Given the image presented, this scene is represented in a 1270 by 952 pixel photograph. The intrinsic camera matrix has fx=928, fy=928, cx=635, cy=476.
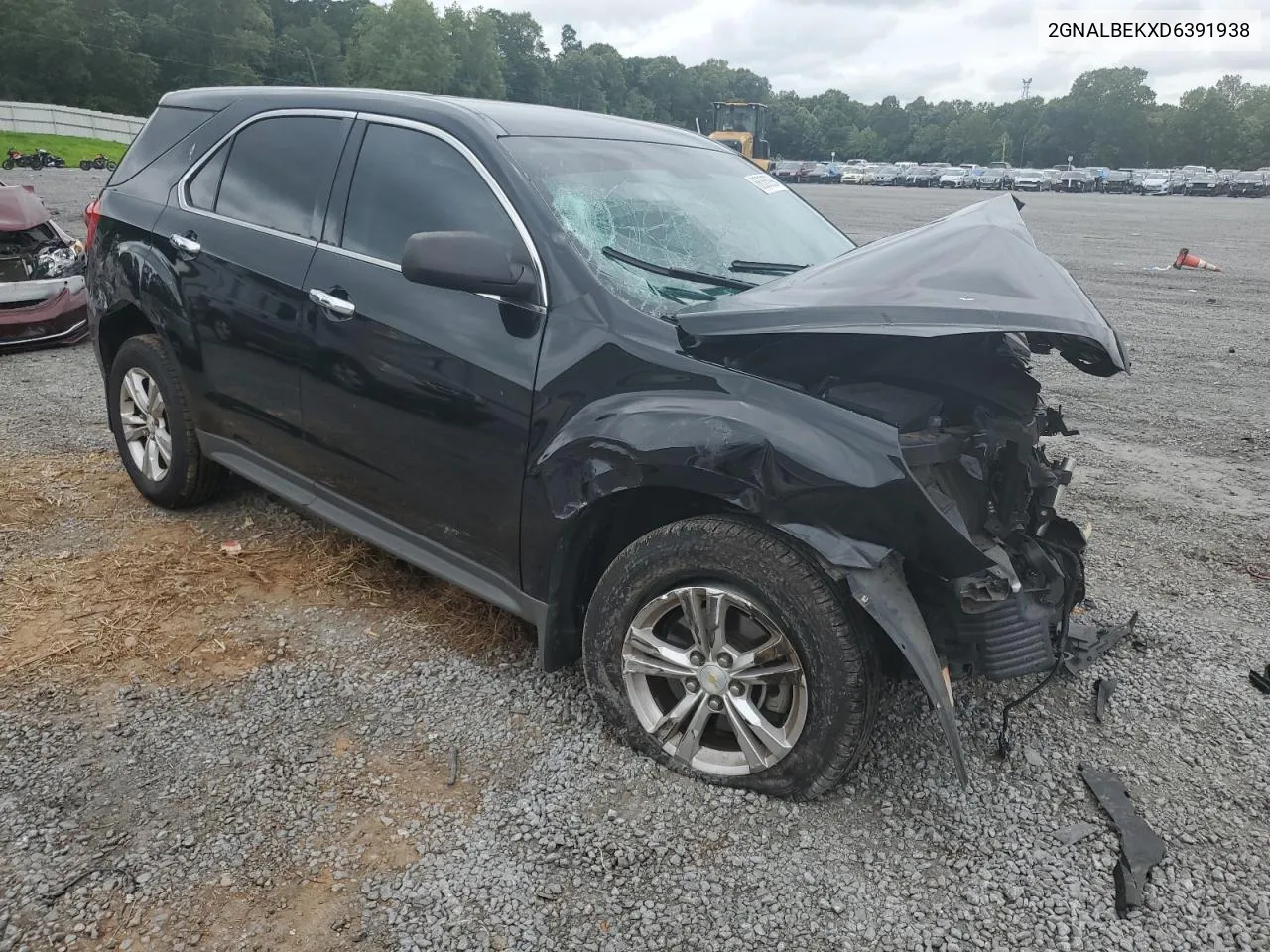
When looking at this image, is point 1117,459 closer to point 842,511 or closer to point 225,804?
point 842,511

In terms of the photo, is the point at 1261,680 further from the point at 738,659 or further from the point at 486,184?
the point at 486,184

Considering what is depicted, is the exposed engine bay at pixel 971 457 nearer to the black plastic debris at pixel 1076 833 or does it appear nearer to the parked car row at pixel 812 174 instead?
the black plastic debris at pixel 1076 833

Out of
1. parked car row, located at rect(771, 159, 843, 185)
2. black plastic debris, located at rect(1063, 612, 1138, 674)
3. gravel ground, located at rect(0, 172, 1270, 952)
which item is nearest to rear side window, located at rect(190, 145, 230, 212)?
gravel ground, located at rect(0, 172, 1270, 952)

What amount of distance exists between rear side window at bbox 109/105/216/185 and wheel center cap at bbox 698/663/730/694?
340 centimetres

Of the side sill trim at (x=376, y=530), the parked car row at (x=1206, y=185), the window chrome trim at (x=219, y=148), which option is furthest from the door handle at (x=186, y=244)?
the parked car row at (x=1206, y=185)

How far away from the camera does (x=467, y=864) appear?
2.45 m

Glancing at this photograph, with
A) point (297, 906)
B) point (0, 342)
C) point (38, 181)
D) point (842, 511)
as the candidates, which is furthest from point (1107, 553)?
point (38, 181)

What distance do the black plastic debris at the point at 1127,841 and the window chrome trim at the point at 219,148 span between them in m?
3.22

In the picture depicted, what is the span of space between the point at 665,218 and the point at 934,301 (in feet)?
3.91

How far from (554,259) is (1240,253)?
19538mm

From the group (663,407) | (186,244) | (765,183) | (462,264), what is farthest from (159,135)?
(663,407)

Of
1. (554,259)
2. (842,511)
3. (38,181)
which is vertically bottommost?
→ (38,181)

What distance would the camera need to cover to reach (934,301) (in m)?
2.42

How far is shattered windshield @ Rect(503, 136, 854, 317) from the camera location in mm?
2955
